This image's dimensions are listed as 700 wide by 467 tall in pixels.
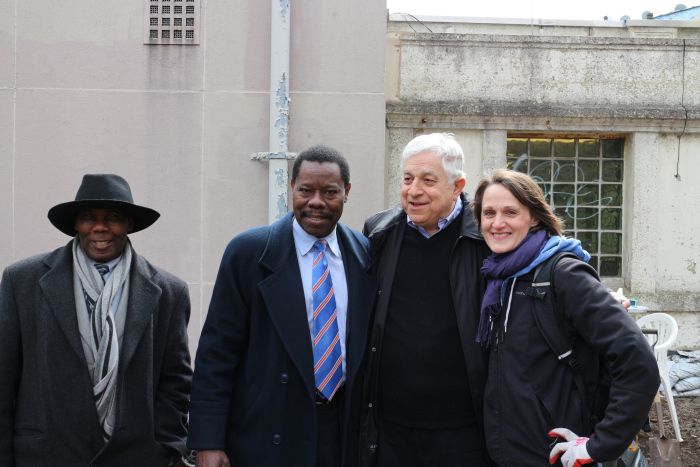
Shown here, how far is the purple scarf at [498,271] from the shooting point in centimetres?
294

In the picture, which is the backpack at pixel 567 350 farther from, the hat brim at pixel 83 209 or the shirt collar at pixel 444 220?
the hat brim at pixel 83 209

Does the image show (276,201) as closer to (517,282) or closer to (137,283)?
(137,283)

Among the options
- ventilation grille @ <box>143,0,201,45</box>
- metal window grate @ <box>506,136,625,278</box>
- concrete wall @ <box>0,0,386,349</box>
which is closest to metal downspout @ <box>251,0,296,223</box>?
concrete wall @ <box>0,0,386,349</box>

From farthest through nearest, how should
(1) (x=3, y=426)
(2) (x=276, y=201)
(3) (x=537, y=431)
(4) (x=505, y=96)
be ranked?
(4) (x=505, y=96)
(2) (x=276, y=201)
(1) (x=3, y=426)
(3) (x=537, y=431)

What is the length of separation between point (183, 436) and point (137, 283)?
2.23 ft

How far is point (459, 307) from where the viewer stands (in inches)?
125

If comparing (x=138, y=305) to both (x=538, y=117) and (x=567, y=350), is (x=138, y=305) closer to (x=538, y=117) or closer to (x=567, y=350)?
(x=567, y=350)

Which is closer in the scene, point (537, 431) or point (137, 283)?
point (537, 431)

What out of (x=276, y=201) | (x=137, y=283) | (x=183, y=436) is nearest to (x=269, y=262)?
(x=137, y=283)

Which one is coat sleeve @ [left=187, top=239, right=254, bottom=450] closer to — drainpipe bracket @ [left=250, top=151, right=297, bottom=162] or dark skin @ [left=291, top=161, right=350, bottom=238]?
dark skin @ [left=291, top=161, right=350, bottom=238]

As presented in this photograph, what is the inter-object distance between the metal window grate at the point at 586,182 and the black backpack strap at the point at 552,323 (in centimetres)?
553

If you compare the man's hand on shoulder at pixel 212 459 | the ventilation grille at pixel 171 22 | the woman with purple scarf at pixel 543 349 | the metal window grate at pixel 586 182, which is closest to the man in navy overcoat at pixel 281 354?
the man's hand on shoulder at pixel 212 459

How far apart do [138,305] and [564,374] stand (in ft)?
5.40

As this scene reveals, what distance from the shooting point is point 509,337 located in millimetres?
2898
